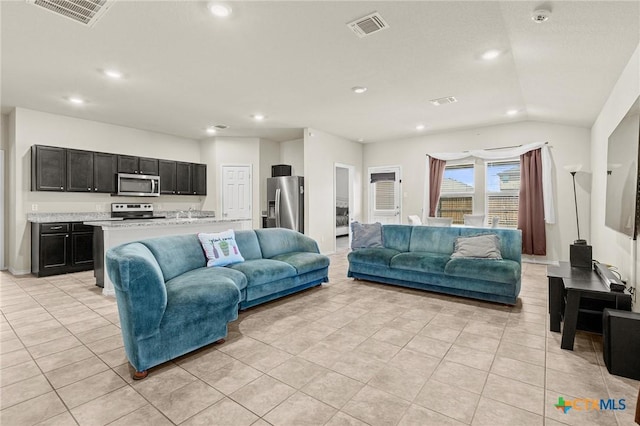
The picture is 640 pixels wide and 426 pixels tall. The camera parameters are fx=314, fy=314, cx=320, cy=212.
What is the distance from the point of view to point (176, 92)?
454cm

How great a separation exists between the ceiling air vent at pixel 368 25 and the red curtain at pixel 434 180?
488 cm

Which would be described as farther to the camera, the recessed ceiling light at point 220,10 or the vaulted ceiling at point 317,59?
the vaulted ceiling at point 317,59

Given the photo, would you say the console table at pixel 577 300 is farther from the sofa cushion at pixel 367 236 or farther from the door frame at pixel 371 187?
the door frame at pixel 371 187

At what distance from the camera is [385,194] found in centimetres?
820

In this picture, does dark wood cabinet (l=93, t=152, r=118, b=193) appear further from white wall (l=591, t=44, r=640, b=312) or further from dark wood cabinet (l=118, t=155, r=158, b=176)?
white wall (l=591, t=44, r=640, b=312)

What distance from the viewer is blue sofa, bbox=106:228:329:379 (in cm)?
215

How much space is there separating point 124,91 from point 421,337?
4.95 m

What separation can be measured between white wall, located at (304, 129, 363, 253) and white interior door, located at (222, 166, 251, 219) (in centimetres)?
170

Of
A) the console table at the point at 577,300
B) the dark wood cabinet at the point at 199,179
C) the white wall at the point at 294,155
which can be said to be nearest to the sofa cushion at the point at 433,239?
the console table at the point at 577,300

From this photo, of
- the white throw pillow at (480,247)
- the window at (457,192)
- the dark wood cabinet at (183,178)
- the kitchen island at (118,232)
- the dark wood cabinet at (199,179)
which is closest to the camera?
the white throw pillow at (480,247)

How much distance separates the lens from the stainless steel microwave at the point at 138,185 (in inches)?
246

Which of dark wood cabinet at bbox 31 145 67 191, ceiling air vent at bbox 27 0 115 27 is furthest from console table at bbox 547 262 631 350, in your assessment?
dark wood cabinet at bbox 31 145 67 191

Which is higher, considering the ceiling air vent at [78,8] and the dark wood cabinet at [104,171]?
the ceiling air vent at [78,8]

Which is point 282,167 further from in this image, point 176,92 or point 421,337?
point 421,337
